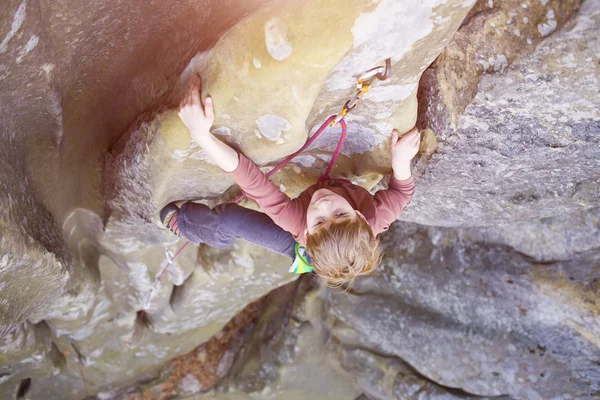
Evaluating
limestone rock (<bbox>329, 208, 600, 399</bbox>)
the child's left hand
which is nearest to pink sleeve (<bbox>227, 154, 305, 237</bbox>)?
the child's left hand

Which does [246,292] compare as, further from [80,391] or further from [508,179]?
[508,179]

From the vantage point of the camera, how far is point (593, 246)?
3.24m

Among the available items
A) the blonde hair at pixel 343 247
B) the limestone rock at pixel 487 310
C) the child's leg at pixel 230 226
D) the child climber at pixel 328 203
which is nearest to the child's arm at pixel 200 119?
the child climber at pixel 328 203

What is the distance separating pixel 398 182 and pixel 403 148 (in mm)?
206

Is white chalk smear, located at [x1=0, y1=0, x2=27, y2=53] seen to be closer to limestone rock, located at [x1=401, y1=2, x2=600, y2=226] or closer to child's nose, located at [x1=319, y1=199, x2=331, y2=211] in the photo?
child's nose, located at [x1=319, y1=199, x2=331, y2=211]

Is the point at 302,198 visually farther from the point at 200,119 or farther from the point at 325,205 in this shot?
the point at 200,119

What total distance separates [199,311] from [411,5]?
11.9 ft

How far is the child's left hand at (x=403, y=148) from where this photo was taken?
231cm

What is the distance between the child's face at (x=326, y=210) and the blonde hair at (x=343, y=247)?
30mm

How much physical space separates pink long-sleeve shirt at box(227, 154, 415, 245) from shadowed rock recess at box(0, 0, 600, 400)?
0.45 feet

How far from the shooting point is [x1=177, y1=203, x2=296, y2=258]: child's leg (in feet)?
8.98

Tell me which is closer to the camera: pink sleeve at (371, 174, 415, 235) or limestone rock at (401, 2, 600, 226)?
limestone rock at (401, 2, 600, 226)

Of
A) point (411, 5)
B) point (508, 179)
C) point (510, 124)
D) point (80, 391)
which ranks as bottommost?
point (80, 391)

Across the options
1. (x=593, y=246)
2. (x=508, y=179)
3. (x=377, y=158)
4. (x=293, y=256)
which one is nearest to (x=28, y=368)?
(x=293, y=256)
